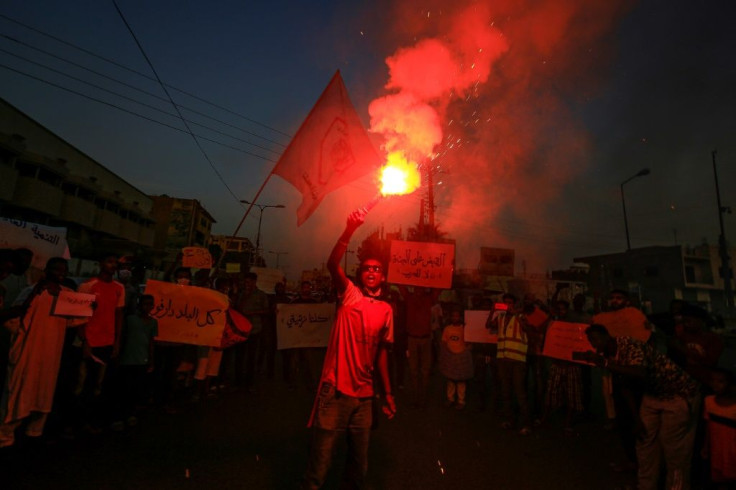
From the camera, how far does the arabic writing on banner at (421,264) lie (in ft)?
26.7

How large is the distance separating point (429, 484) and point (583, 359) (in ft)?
6.95

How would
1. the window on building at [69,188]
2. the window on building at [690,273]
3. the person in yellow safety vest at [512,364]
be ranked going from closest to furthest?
the person in yellow safety vest at [512,364], the window on building at [69,188], the window on building at [690,273]

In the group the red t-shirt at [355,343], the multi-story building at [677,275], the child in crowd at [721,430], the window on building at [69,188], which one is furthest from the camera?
the multi-story building at [677,275]

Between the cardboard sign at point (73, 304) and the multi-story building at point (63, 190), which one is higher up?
the multi-story building at point (63, 190)

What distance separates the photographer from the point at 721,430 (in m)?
3.82

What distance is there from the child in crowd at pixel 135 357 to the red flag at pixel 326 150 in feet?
9.63

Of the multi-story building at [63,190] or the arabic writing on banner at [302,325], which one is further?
the multi-story building at [63,190]

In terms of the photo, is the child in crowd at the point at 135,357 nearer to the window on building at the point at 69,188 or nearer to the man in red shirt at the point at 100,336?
the man in red shirt at the point at 100,336

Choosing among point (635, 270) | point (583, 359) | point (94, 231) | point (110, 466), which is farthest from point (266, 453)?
point (635, 270)

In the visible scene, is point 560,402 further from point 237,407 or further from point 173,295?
point 173,295

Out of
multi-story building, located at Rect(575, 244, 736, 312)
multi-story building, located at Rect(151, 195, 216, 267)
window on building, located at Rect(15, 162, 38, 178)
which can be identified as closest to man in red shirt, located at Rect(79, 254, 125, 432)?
window on building, located at Rect(15, 162, 38, 178)

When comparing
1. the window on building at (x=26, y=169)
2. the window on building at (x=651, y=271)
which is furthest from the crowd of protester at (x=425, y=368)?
the window on building at (x=651, y=271)

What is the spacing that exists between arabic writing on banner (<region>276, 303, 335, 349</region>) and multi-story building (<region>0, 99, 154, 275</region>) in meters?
16.4

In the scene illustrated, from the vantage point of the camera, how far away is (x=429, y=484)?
13.4 ft
